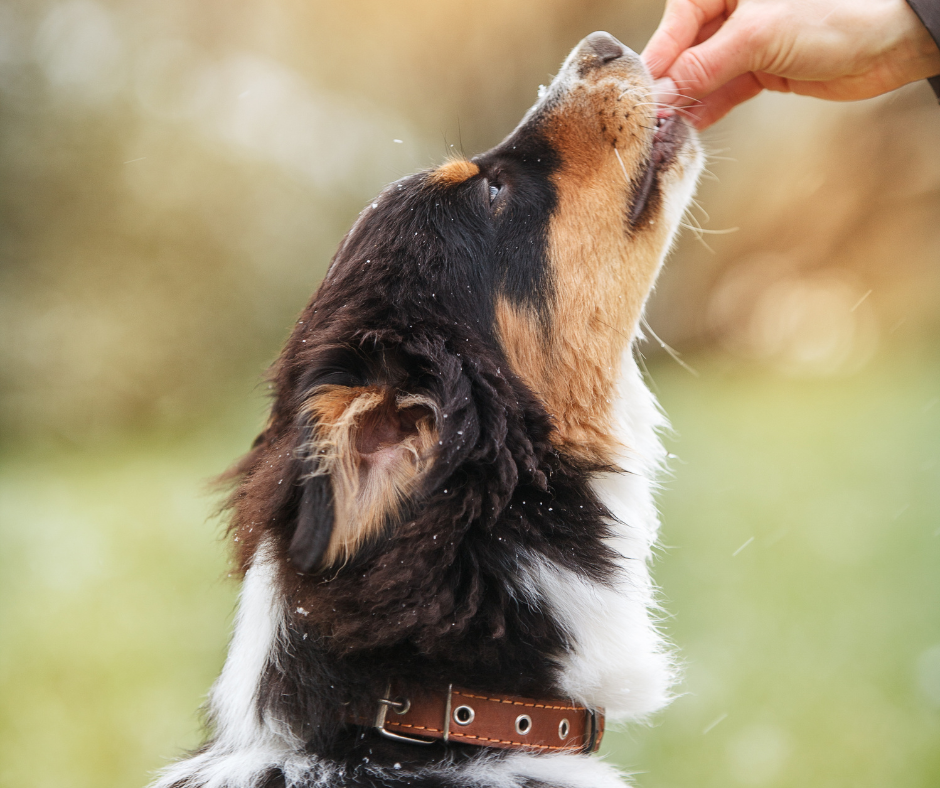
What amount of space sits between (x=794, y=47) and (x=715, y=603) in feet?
11.3

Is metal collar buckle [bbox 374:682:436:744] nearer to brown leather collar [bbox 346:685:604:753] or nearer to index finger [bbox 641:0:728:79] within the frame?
brown leather collar [bbox 346:685:604:753]

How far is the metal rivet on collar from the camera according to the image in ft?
5.98

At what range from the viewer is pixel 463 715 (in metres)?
1.83

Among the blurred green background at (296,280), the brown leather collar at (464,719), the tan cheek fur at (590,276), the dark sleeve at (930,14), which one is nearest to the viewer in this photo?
the brown leather collar at (464,719)

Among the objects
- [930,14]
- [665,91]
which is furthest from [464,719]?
[930,14]

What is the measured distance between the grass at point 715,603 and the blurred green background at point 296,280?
0.12ft

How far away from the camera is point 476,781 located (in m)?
1.85

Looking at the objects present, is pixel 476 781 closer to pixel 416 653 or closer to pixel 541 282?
pixel 416 653

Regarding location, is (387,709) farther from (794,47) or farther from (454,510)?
(794,47)

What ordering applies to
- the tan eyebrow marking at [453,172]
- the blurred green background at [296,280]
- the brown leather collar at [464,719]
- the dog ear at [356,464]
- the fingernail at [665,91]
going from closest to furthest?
→ the dog ear at [356,464] < the brown leather collar at [464,719] < the tan eyebrow marking at [453,172] < the fingernail at [665,91] < the blurred green background at [296,280]

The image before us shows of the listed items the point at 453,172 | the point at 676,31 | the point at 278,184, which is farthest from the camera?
the point at 278,184

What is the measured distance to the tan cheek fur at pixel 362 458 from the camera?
5.65 ft

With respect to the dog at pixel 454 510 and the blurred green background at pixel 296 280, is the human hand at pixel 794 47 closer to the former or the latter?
the dog at pixel 454 510

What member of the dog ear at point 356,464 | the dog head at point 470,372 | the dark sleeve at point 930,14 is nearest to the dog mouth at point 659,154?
the dog head at point 470,372
